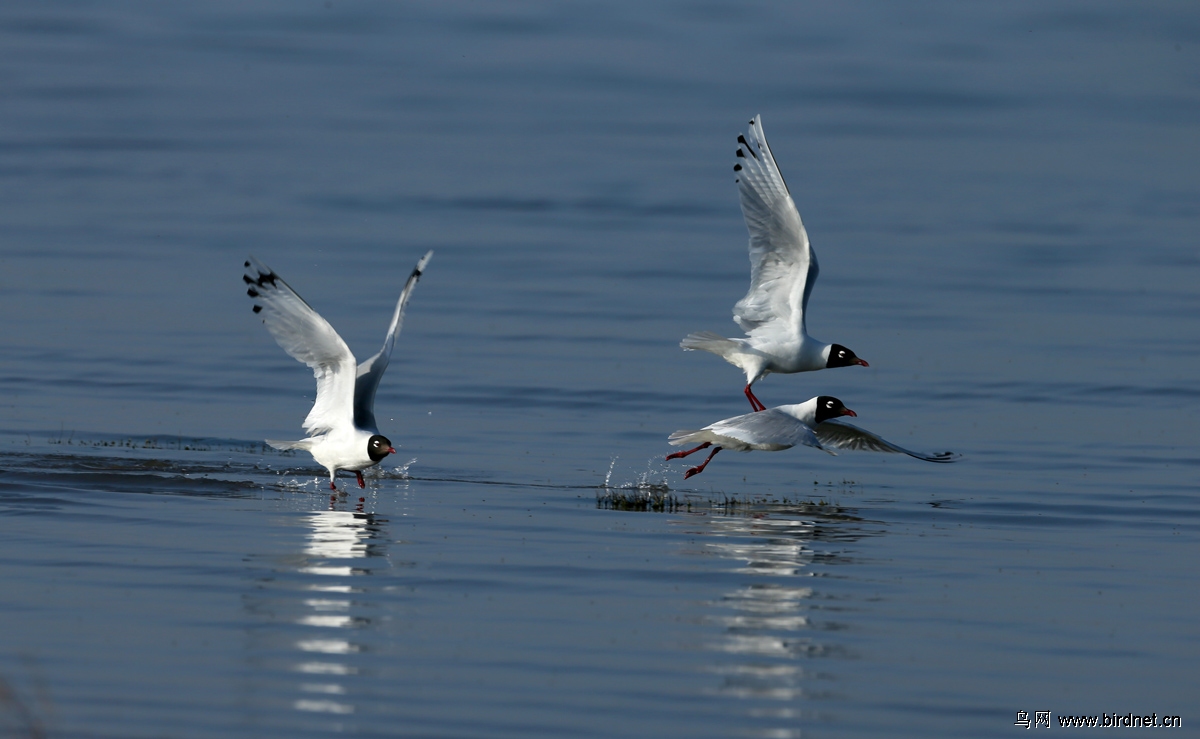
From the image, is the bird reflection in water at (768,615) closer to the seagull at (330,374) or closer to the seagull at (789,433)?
the seagull at (789,433)

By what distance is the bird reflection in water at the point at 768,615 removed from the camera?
8.59 metres

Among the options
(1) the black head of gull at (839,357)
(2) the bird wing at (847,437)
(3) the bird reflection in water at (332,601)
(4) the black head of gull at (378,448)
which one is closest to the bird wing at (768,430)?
(2) the bird wing at (847,437)

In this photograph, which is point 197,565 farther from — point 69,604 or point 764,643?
point 764,643

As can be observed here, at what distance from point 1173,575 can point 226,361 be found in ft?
43.2

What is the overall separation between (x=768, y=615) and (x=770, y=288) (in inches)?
279

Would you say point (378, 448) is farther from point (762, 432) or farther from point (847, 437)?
point (847, 437)

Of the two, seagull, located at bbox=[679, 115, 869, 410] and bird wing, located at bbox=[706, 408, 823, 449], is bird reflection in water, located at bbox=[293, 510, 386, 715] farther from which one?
seagull, located at bbox=[679, 115, 869, 410]

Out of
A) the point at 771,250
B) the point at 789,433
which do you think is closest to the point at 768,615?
the point at 789,433

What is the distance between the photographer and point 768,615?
10172 millimetres

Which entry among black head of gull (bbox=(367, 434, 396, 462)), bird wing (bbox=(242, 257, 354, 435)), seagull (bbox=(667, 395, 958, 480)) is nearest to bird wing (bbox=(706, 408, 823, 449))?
seagull (bbox=(667, 395, 958, 480))

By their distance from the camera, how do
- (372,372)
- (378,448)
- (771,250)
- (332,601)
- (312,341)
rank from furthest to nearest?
(771,250) < (372,372) < (378,448) < (312,341) < (332,601)

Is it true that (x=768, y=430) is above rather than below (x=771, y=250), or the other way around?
below

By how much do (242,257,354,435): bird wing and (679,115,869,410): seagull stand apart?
370cm

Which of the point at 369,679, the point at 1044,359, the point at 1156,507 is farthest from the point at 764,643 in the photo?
the point at 1044,359
